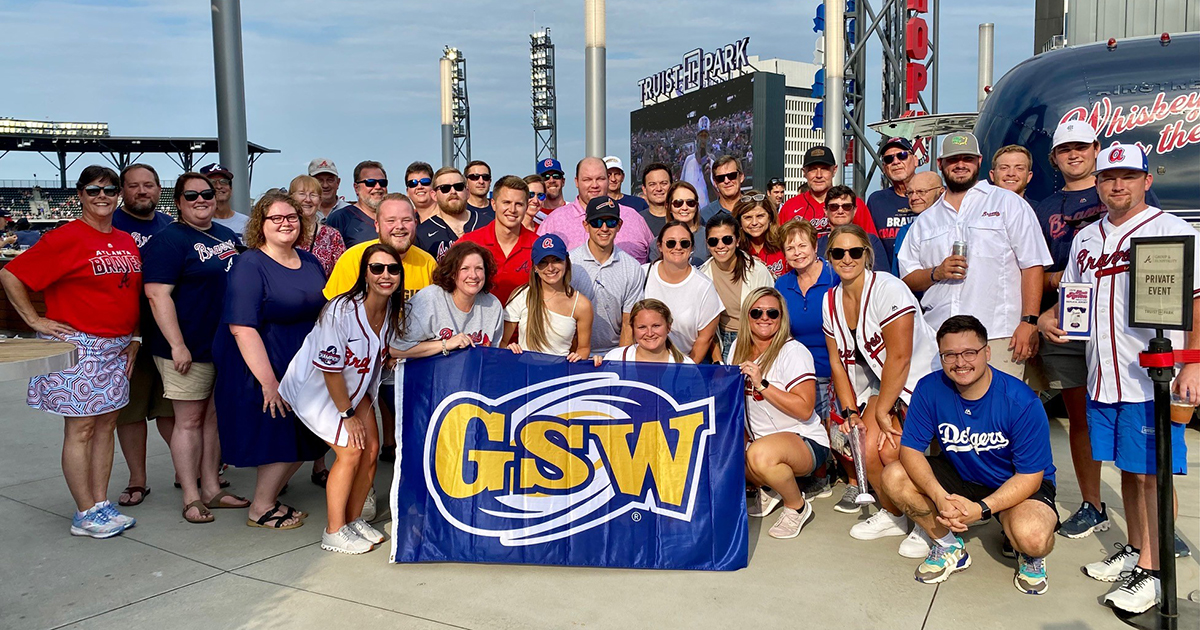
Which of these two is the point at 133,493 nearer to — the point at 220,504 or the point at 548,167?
the point at 220,504

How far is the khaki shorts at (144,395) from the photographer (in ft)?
16.7

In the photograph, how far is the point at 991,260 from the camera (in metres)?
4.63

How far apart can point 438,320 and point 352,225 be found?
6.61 ft

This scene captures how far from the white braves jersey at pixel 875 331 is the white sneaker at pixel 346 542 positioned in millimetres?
2749

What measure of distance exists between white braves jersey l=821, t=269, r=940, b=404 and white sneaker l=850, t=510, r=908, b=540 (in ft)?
2.09

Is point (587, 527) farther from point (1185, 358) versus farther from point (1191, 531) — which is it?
point (1191, 531)

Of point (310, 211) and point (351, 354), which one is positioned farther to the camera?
point (310, 211)

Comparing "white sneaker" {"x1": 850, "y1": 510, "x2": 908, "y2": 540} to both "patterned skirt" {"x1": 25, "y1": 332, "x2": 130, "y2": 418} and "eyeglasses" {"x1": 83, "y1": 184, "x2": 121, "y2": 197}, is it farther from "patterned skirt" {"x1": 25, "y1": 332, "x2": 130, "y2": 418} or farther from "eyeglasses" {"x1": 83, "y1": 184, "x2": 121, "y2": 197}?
"eyeglasses" {"x1": 83, "y1": 184, "x2": 121, "y2": 197}

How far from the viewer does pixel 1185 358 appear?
3.42 metres

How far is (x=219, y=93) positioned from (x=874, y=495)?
5.95m

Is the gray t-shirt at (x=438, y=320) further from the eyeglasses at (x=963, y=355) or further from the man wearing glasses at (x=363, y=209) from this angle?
the eyeglasses at (x=963, y=355)

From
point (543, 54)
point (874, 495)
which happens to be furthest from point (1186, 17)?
point (543, 54)

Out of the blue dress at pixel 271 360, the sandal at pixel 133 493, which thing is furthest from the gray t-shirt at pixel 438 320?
the sandal at pixel 133 493

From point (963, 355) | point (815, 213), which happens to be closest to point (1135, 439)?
point (963, 355)
